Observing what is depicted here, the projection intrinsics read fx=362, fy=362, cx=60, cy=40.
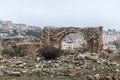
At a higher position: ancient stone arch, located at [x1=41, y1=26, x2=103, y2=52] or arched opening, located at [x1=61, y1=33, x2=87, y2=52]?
ancient stone arch, located at [x1=41, y1=26, x2=103, y2=52]

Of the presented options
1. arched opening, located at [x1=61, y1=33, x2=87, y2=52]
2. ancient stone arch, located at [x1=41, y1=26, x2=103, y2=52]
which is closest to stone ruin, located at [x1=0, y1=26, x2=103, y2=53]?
ancient stone arch, located at [x1=41, y1=26, x2=103, y2=52]

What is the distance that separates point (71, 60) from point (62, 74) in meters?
1.84

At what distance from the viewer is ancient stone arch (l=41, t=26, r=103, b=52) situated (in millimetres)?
31922

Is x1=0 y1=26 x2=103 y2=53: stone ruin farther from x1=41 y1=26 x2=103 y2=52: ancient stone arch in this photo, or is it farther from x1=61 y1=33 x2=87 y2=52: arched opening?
x1=61 y1=33 x2=87 y2=52: arched opening

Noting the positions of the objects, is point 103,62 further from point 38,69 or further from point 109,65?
point 38,69

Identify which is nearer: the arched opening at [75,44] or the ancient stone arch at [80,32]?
the ancient stone arch at [80,32]

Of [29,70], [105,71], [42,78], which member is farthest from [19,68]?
[105,71]

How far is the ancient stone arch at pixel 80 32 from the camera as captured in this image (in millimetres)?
31922

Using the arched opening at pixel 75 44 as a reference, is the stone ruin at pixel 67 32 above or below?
above

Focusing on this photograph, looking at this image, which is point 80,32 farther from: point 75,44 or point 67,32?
point 75,44

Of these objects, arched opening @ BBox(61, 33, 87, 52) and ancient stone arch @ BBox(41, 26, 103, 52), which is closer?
ancient stone arch @ BBox(41, 26, 103, 52)

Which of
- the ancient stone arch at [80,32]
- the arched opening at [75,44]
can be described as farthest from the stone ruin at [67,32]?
the arched opening at [75,44]

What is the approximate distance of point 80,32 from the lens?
3281cm

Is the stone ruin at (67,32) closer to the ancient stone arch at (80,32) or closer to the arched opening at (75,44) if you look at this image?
the ancient stone arch at (80,32)
